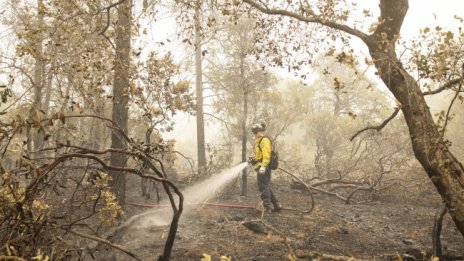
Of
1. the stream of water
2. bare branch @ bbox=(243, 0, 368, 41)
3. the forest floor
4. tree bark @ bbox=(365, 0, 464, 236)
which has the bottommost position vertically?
the forest floor

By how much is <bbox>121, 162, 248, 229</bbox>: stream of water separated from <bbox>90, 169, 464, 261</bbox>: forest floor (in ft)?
0.46

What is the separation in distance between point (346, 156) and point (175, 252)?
12364mm

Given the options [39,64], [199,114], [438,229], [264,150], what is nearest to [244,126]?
[264,150]

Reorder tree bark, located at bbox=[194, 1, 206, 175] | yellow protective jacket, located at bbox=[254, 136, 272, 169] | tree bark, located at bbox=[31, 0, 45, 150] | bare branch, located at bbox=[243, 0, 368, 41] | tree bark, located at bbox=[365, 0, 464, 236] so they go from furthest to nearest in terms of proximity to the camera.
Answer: tree bark, located at bbox=[194, 1, 206, 175] → yellow protective jacket, located at bbox=[254, 136, 272, 169] → tree bark, located at bbox=[31, 0, 45, 150] → bare branch, located at bbox=[243, 0, 368, 41] → tree bark, located at bbox=[365, 0, 464, 236]

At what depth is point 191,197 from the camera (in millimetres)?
11523

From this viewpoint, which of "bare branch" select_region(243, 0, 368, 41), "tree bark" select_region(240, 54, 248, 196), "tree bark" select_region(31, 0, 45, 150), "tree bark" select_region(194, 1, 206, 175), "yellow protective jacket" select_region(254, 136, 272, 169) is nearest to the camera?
"bare branch" select_region(243, 0, 368, 41)

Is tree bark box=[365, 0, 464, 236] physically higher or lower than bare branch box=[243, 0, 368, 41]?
lower

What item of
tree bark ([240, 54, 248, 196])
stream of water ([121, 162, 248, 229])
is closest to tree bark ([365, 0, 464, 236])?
stream of water ([121, 162, 248, 229])

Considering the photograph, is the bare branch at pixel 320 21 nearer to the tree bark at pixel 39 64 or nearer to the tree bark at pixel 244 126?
the tree bark at pixel 39 64

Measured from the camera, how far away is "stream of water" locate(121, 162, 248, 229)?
26.9 ft

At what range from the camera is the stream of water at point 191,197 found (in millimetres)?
8203

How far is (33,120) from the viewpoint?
2.86 m

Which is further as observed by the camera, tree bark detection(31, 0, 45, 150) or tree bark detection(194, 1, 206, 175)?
tree bark detection(194, 1, 206, 175)

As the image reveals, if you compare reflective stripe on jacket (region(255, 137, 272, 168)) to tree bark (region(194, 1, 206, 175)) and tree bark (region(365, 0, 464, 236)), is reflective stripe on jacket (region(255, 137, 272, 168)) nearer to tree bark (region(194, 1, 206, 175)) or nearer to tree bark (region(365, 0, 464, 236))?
tree bark (region(365, 0, 464, 236))
